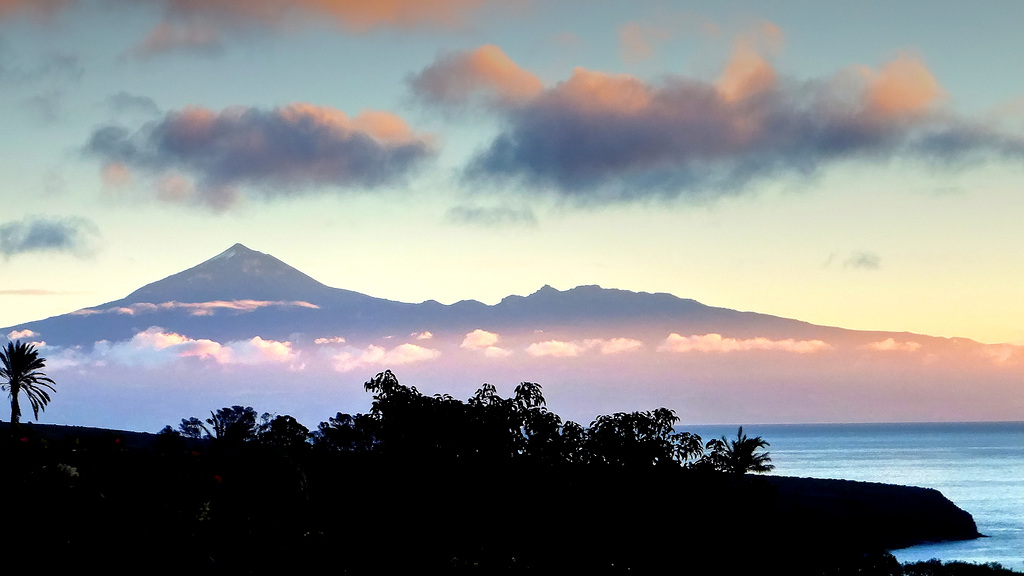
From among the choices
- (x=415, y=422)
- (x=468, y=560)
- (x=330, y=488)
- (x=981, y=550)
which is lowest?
(x=981, y=550)

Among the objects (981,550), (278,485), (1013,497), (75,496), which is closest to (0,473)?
(75,496)

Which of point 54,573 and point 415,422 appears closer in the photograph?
point 54,573

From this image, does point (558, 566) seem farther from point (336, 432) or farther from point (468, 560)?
point (336, 432)

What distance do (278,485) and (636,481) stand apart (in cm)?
953

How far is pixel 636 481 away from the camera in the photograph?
28453mm

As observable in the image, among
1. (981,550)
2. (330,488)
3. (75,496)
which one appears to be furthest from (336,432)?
(981,550)

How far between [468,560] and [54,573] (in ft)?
48.9

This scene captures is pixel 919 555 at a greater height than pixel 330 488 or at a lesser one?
lesser

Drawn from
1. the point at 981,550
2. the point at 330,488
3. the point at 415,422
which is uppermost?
the point at 415,422

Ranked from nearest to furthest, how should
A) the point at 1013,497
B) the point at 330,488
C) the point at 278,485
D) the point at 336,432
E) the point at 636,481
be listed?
the point at 278,485 → the point at 636,481 → the point at 330,488 → the point at 336,432 → the point at 1013,497

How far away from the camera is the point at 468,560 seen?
31.2 m

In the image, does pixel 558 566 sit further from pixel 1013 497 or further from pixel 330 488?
pixel 1013 497

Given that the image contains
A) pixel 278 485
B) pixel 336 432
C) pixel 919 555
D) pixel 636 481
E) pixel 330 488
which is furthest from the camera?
pixel 919 555

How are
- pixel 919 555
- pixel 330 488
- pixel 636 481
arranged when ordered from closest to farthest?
pixel 636 481, pixel 330 488, pixel 919 555
